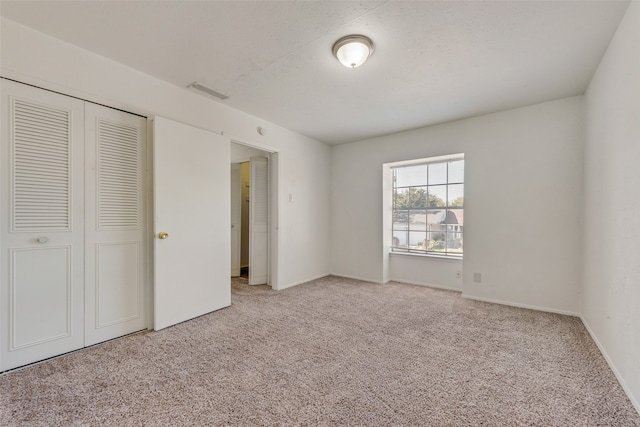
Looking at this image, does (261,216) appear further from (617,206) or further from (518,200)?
(617,206)

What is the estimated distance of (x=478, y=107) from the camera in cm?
337

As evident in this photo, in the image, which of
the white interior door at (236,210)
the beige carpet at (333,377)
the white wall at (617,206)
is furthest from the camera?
the white interior door at (236,210)

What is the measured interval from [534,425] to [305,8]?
2790mm

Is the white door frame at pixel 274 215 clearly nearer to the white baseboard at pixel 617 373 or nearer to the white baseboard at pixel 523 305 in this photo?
the white baseboard at pixel 523 305

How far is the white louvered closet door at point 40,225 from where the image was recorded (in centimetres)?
195

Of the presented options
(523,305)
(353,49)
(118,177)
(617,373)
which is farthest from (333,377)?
(523,305)

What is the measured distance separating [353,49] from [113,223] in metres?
2.55

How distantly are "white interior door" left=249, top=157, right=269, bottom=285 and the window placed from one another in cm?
221

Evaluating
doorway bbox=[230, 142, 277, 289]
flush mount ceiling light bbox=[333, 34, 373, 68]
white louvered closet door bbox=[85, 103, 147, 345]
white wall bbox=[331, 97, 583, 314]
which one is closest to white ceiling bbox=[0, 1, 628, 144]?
flush mount ceiling light bbox=[333, 34, 373, 68]

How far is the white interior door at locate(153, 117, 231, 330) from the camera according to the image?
2691mm

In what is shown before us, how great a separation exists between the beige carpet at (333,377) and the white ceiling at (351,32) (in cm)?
245

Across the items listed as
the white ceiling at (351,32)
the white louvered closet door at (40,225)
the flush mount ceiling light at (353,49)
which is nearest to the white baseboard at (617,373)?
the white ceiling at (351,32)

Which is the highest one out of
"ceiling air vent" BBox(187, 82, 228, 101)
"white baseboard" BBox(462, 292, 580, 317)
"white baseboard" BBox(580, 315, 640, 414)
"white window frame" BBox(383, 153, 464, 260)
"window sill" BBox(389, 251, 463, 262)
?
"ceiling air vent" BBox(187, 82, 228, 101)

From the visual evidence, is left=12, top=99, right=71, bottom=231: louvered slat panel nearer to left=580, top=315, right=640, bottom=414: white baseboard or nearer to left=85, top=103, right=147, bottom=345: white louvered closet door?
left=85, top=103, right=147, bottom=345: white louvered closet door
